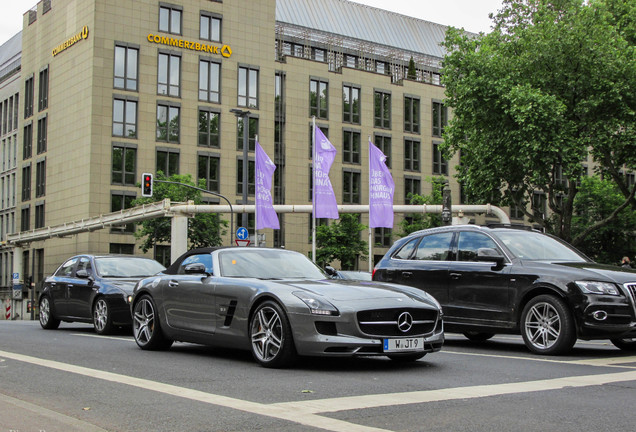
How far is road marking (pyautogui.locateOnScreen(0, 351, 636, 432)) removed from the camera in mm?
5438

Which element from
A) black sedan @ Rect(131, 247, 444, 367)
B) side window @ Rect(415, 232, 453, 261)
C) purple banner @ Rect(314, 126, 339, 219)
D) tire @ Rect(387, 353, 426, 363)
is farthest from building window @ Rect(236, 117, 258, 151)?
tire @ Rect(387, 353, 426, 363)

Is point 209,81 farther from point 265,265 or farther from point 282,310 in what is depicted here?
point 282,310

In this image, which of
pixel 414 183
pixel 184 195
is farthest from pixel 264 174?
pixel 414 183

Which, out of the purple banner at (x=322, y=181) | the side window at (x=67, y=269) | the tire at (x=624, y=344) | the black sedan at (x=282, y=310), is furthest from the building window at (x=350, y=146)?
the black sedan at (x=282, y=310)

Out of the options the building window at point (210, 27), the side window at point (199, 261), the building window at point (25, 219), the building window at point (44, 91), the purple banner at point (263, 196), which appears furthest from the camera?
the building window at point (25, 219)

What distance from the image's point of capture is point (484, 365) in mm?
8977

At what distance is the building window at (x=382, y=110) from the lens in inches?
2648

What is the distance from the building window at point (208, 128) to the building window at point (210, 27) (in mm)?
5722

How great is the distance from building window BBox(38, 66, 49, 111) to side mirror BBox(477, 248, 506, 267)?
57.6 m

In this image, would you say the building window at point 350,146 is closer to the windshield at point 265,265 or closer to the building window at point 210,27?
the building window at point 210,27

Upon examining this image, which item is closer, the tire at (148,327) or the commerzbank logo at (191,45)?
the tire at (148,327)

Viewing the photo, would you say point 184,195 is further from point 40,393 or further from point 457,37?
point 40,393

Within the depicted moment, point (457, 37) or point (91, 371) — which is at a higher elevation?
point (457, 37)

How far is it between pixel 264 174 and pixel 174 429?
90.8ft
